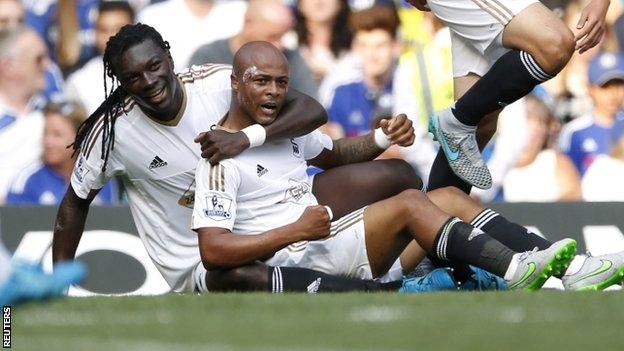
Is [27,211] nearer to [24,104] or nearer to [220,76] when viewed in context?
[24,104]

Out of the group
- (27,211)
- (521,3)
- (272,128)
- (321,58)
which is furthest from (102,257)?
(521,3)

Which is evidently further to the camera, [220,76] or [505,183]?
[505,183]

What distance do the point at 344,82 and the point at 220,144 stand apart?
3.11 metres

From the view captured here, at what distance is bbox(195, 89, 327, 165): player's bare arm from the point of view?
21.3 ft

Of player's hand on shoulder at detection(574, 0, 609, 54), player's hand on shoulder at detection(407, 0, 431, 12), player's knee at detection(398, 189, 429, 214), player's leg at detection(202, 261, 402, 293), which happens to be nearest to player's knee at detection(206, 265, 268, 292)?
player's leg at detection(202, 261, 402, 293)

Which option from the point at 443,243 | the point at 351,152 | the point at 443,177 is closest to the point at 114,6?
the point at 351,152

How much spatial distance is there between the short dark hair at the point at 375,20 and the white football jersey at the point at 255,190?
264 centimetres

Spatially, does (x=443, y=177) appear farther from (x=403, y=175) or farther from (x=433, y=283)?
(x=433, y=283)

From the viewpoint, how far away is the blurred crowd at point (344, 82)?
30.8ft

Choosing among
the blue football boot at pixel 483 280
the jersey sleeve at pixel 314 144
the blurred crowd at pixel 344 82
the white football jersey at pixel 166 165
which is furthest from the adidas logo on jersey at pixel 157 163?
the blurred crowd at pixel 344 82

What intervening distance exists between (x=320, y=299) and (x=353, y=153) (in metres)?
1.86

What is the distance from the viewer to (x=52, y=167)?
9516mm

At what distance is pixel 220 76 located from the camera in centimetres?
722

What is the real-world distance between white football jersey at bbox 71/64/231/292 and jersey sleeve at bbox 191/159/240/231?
0.47m
